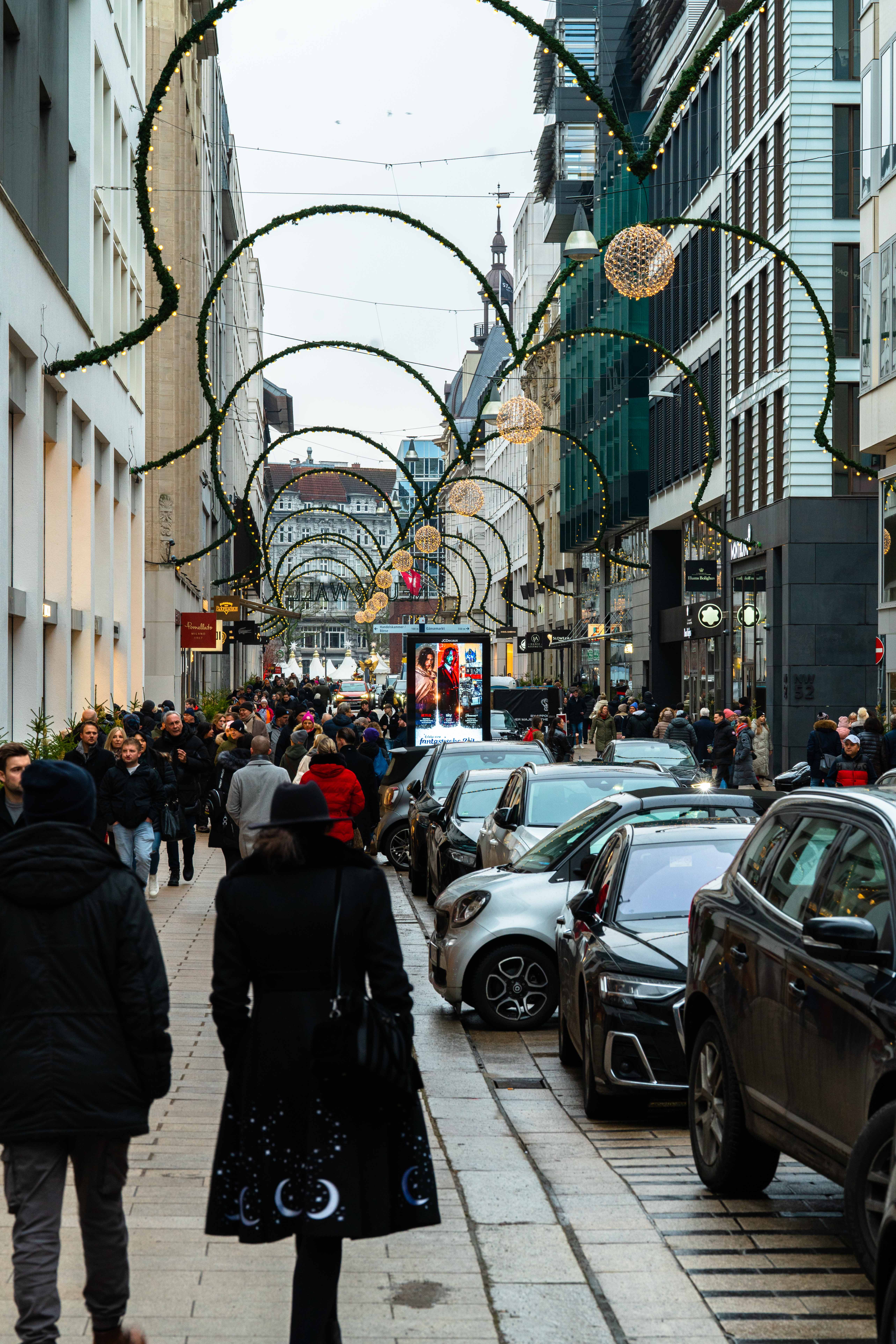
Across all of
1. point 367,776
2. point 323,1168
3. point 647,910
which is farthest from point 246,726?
point 323,1168

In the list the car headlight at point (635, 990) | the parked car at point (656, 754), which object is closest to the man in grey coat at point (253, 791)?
the parked car at point (656, 754)

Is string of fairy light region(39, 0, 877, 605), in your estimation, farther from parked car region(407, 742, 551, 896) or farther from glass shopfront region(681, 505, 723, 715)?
glass shopfront region(681, 505, 723, 715)

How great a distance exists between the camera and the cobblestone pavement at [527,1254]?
5375 millimetres

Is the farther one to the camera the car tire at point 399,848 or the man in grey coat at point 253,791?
the car tire at point 399,848

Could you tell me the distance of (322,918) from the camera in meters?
4.63

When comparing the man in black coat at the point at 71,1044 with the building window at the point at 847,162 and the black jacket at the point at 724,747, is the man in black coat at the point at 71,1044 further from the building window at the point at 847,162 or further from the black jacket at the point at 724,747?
the building window at the point at 847,162

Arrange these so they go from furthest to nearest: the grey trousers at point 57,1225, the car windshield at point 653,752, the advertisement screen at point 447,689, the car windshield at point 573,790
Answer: the advertisement screen at point 447,689 < the car windshield at point 653,752 < the car windshield at point 573,790 < the grey trousers at point 57,1225

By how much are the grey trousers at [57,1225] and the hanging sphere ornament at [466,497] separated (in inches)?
1177

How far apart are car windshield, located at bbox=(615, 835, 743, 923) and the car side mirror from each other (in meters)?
3.91

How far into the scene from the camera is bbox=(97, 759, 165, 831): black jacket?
1512 cm

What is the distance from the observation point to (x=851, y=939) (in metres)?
5.39

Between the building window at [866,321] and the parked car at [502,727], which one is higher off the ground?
the building window at [866,321]

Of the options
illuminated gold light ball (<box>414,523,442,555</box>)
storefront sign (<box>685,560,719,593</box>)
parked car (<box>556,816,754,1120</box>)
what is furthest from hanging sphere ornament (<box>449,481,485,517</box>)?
parked car (<box>556,816,754,1120</box>)

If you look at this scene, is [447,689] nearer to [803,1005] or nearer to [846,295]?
[846,295]
